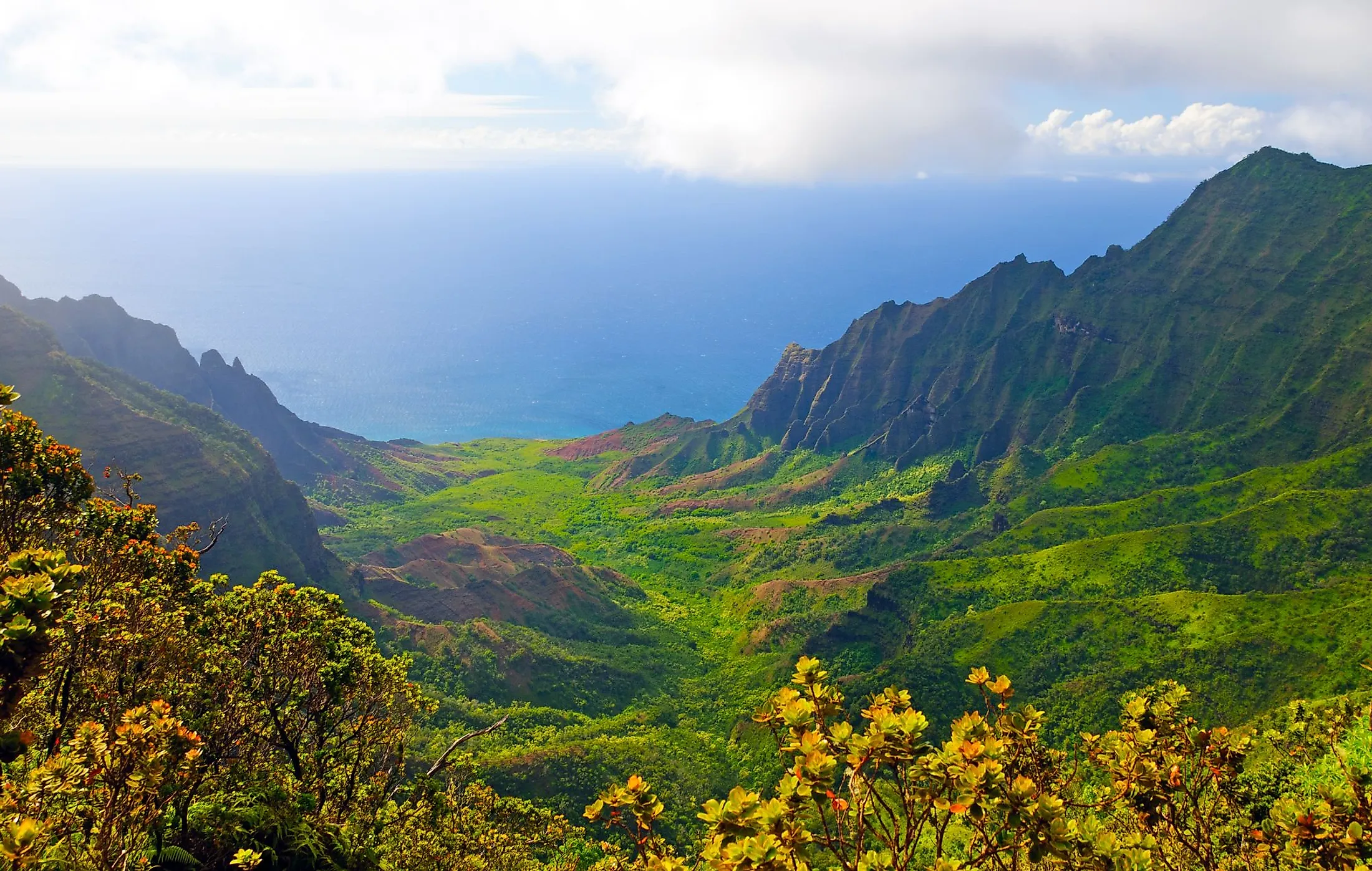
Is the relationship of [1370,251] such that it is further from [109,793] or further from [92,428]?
[92,428]

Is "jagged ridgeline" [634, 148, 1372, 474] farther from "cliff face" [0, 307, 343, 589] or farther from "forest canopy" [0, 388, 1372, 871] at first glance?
"cliff face" [0, 307, 343, 589]

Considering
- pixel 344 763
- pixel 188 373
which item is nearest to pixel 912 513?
pixel 344 763

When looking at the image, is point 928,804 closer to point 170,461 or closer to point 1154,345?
point 170,461

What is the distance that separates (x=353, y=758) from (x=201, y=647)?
7.73 metres

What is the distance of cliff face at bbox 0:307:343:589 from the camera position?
80625 mm

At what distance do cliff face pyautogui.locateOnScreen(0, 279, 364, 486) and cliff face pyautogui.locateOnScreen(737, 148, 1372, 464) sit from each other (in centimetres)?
10976

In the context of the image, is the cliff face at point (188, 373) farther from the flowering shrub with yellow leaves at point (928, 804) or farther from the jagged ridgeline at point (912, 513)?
the flowering shrub with yellow leaves at point (928, 804)

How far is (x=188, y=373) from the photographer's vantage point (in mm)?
162375

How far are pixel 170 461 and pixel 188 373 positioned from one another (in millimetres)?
93297

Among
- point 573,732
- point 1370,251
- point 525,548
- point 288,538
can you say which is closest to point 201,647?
point 573,732

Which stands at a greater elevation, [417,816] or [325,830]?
[325,830]

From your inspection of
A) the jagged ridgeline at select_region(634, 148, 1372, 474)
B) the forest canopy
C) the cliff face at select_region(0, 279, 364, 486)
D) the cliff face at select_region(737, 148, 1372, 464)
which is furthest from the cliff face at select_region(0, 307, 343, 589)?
A: the cliff face at select_region(737, 148, 1372, 464)

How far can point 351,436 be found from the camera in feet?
649

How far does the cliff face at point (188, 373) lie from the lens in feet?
481
